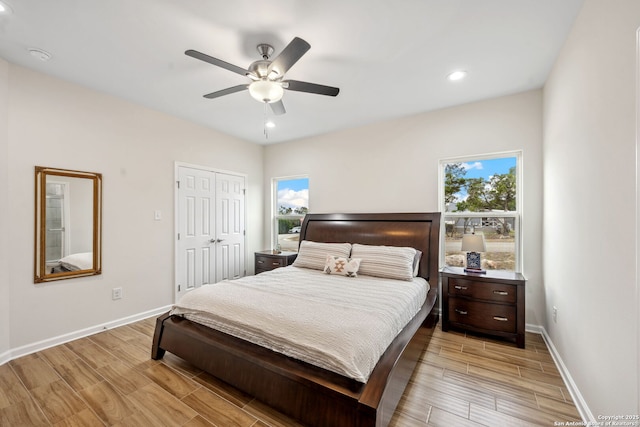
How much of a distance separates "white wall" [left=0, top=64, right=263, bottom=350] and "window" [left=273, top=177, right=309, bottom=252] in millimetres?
1334

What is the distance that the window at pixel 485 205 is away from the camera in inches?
122

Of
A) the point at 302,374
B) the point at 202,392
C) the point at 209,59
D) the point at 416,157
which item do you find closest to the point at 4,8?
the point at 209,59

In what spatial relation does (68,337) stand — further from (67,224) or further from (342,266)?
(342,266)

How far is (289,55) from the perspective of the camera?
A: 178cm

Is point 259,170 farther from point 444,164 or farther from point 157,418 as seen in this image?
point 157,418

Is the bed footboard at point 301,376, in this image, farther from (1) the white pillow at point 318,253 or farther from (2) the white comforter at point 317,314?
(1) the white pillow at point 318,253

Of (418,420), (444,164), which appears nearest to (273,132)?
(444,164)

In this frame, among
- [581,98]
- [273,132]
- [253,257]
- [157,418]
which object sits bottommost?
[157,418]

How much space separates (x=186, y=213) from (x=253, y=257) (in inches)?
60.1

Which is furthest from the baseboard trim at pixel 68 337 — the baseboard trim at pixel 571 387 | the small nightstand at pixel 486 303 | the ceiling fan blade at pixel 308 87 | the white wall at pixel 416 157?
the baseboard trim at pixel 571 387

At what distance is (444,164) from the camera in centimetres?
346

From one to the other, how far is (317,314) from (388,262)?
56.6 inches

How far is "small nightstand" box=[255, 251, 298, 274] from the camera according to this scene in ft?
13.7

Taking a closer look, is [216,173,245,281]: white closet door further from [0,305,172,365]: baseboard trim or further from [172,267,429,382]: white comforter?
[172,267,429,382]: white comforter
